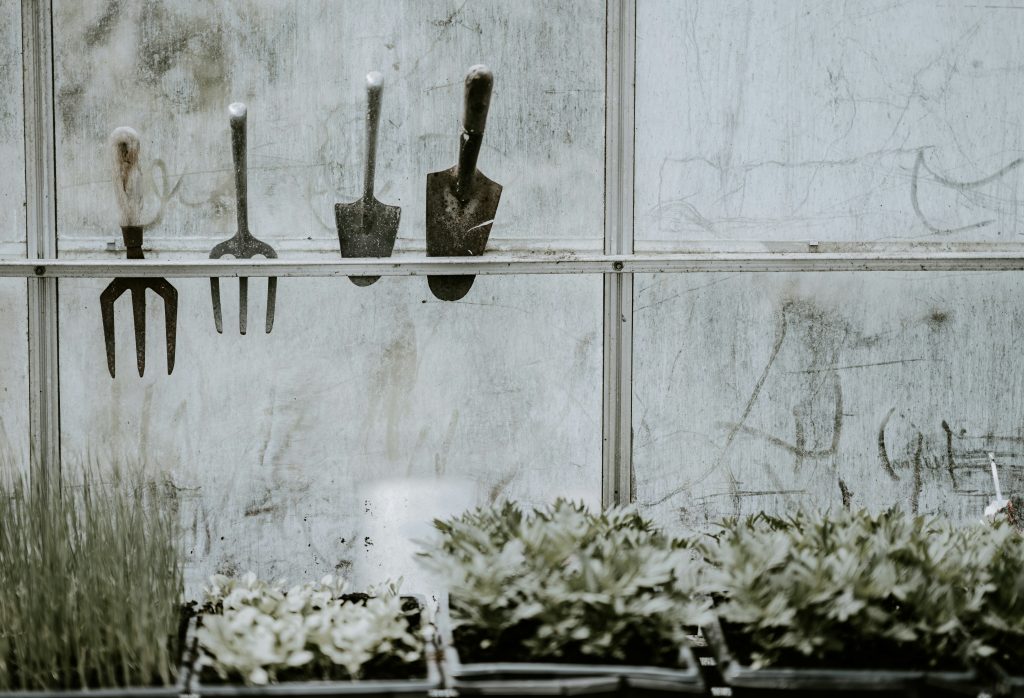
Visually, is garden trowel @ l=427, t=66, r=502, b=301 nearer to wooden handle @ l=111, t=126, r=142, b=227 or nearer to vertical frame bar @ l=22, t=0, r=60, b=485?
wooden handle @ l=111, t=126, r=142, b=227

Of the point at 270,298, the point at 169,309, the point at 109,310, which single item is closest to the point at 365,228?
the point at 270,298

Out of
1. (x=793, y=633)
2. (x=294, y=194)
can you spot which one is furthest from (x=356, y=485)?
(x=793, y=633)

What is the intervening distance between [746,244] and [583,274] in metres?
0.40

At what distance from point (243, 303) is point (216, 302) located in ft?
0.20

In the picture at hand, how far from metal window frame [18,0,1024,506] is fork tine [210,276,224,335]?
0.04 meters

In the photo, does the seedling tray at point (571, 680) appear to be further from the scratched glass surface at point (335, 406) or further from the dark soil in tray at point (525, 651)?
the scratched glass surface at point (335, 406)

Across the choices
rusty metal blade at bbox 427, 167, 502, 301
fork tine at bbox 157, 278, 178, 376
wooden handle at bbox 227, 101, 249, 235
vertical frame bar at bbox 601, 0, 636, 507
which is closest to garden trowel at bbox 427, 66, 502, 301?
rusty metal blade at bbox 427, 167, 502, 301

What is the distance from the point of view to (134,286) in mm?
2127

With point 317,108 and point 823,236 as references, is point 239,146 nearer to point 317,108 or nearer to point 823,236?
point 317,108

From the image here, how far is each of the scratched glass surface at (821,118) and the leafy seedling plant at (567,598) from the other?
84cm

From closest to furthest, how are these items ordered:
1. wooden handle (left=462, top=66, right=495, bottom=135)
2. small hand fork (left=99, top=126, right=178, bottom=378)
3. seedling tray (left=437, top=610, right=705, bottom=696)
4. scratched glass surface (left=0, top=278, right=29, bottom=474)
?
seedling tray (left=437, top=610, right=705, bottom=696), wooden handle (left=462, top=66, right=495, bottom=135), small hand fork (left=99, top=126, right=178, bottom=378), scratched glass surface (left=0, top=278, right=29, bottom=474)

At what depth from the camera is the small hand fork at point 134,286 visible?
6.70 ft

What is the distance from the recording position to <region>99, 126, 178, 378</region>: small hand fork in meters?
2.04

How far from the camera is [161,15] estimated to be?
2.13 m
